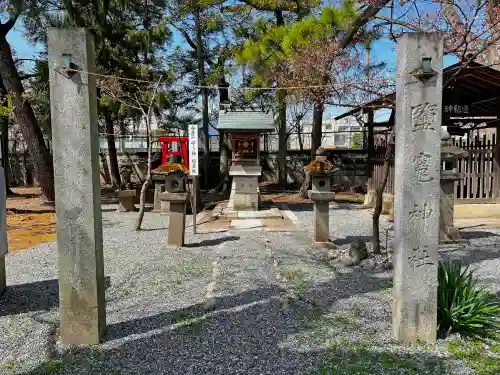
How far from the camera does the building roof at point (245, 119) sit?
1088cm

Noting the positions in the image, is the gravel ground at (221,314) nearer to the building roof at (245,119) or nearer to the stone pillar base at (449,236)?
the stone pillar base at (449,236)

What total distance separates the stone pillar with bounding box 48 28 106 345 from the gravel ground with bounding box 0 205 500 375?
0.30 meters

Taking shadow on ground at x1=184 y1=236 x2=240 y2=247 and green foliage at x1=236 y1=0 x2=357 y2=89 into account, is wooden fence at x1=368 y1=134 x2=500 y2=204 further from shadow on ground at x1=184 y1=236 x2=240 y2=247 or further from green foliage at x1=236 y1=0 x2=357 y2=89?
shadow on ground at x1=184 y1=236 x2=240 y2=247

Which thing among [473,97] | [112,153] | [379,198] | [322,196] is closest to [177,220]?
[322,196]

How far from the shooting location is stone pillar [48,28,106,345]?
3.15 metres

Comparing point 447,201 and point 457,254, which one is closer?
point 457,254

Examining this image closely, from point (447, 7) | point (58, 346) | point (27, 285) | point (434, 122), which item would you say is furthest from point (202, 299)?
point (447, 7)

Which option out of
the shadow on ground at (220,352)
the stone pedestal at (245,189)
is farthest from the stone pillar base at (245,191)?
the shadow on ground at (220,352)

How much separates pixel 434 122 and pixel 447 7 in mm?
4760

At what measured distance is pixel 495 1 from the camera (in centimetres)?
766

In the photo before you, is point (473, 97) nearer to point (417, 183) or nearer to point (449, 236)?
point (449, 236)

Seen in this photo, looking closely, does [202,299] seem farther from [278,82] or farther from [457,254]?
[278,82]

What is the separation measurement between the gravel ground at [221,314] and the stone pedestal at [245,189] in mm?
4064

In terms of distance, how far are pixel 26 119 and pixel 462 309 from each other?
40.8ft
